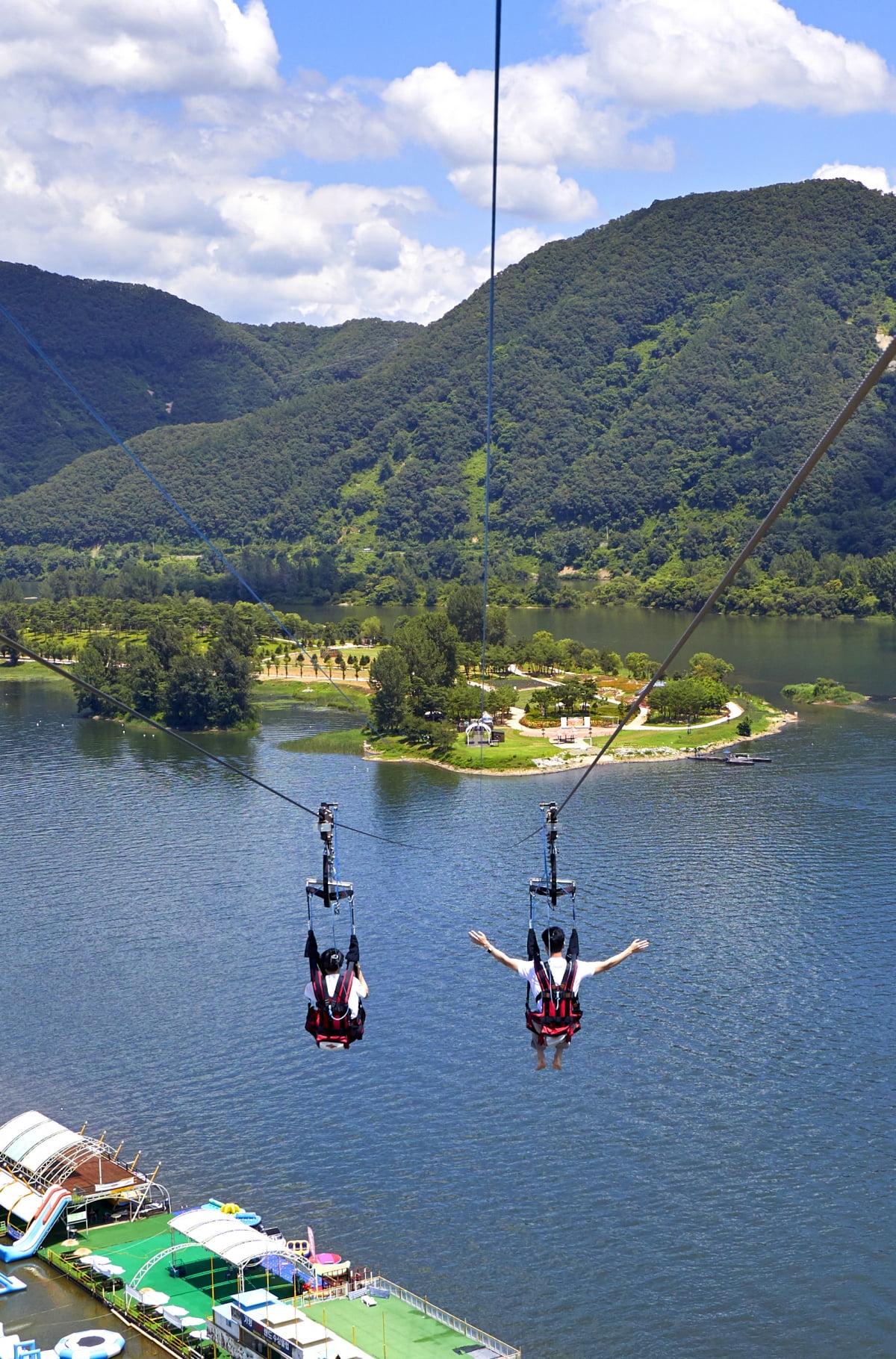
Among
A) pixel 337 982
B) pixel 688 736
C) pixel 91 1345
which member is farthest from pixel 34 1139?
pixel 688 736

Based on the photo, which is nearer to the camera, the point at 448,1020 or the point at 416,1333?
the point at 416,1333

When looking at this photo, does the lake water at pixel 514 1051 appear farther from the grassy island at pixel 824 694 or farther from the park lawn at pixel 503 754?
the grassy island at pixel 824 694

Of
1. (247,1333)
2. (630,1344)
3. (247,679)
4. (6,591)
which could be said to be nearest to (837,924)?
(630,1344)

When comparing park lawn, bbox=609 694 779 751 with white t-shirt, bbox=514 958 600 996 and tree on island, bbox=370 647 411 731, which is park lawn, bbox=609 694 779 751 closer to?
tree on island, bbox=370 647 411 731

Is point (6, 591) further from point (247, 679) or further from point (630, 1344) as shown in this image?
point (630, 1344)

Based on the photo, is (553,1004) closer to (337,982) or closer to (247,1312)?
(337,982)

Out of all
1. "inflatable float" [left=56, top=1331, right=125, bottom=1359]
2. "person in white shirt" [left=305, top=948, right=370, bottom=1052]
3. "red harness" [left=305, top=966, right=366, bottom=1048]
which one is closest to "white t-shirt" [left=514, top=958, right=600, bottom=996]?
"person in white shirt" [left=305, top=948, right=370, bottom=1052]

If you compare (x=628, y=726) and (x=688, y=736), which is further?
(x=628, y=726)

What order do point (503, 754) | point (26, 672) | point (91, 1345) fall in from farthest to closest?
point (26, 672), point (503, 754), point (91, 1345)

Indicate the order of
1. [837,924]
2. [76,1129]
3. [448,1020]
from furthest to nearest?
[837,924]
[448,1020]
[76,1129]
